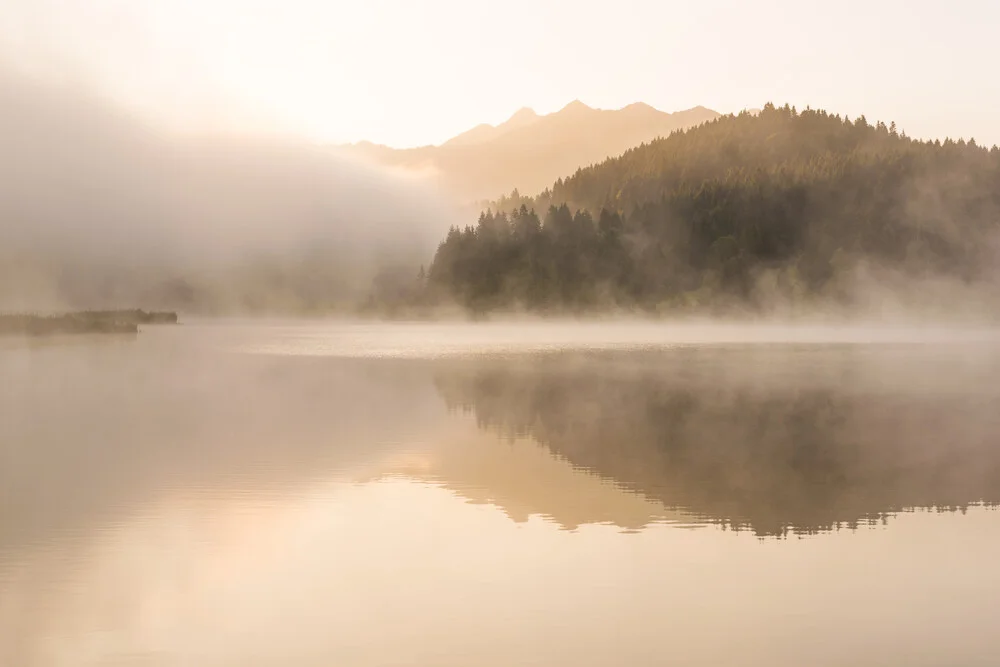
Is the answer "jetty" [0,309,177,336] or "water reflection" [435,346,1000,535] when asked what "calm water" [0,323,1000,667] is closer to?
"water reflection" [435,346,1000,535]

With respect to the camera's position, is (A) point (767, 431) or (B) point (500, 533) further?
(A) point (767, 431)

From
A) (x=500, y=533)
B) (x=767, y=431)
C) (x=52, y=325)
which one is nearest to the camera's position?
(x=500, y=533)

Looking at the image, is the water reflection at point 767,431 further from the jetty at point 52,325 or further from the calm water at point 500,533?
the jetty at point 52,325

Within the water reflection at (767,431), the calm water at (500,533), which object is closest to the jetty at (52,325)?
the water reflection at (767,431)

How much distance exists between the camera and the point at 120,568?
51.5 feet

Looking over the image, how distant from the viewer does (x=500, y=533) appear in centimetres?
1806

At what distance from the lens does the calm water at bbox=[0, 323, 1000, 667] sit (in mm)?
12695

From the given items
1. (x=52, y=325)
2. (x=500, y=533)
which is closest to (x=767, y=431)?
(x=500, y=533)

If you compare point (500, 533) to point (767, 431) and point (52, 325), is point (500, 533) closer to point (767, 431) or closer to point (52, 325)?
point (767, 431)

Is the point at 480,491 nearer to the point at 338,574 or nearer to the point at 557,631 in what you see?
the point at 338,574

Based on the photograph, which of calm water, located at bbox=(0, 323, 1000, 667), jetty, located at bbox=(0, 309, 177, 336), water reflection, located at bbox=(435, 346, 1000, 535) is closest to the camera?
calm water, located at bbox=(0, 323, 1000, 667)

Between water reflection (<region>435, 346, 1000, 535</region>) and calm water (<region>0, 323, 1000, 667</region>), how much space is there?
159mm

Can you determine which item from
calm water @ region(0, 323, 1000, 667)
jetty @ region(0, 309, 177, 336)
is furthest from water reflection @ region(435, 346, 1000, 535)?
jetty @ region(0, 309, 177, 336)

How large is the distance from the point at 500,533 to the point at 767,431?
16139 millimetres
